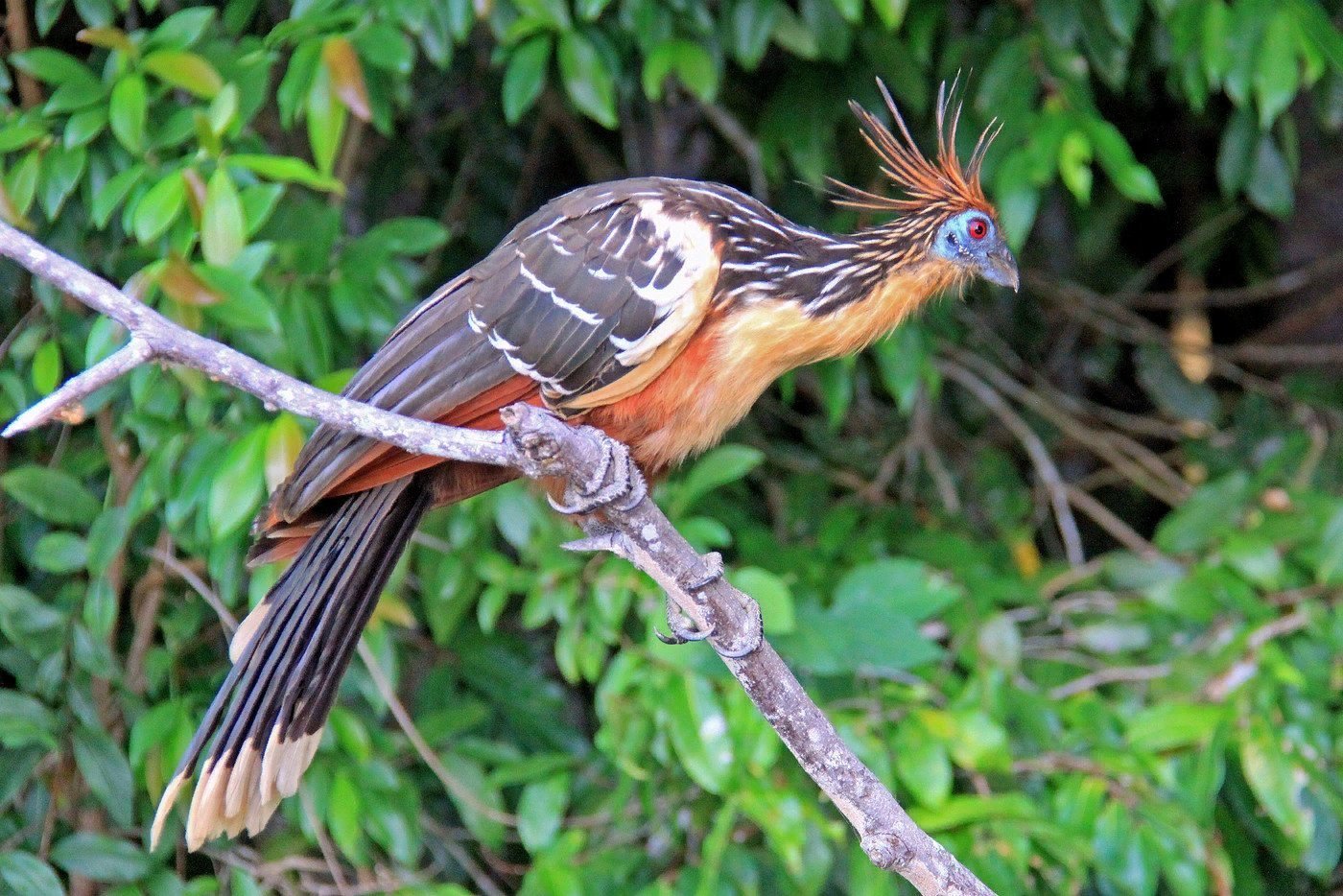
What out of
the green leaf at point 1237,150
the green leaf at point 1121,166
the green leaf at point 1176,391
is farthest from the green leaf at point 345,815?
the green leaf at point 1176,391

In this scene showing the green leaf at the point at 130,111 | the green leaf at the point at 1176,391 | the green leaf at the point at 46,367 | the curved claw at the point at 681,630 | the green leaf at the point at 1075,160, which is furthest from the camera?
the green leaf at the point at 1176,391

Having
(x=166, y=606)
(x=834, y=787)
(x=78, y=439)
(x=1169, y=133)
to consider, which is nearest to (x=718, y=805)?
(x=834, y=787)

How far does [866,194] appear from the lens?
275cm

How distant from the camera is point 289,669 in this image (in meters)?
2.48

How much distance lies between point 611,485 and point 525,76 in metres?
1.30

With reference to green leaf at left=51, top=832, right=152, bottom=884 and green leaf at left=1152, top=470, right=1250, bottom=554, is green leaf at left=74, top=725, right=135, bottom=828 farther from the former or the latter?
green leaf at left=1152, top=470, right=1250, bottom=554

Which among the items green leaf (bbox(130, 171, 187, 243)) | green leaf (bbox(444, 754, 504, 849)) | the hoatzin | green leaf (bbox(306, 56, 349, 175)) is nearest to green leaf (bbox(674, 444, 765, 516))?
the hoatzin

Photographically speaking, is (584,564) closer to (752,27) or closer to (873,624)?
(873,624)

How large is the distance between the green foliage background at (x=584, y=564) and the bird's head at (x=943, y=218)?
467 mm

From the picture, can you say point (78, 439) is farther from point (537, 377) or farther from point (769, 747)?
point (769, 747)

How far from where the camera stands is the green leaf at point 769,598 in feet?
9.48

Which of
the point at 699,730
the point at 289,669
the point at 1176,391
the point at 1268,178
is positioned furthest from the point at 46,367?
the point at 1176,391

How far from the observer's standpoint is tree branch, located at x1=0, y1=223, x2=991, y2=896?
6.45ft

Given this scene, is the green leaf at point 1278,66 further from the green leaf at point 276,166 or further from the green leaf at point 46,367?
the green leaf at point 46,367
